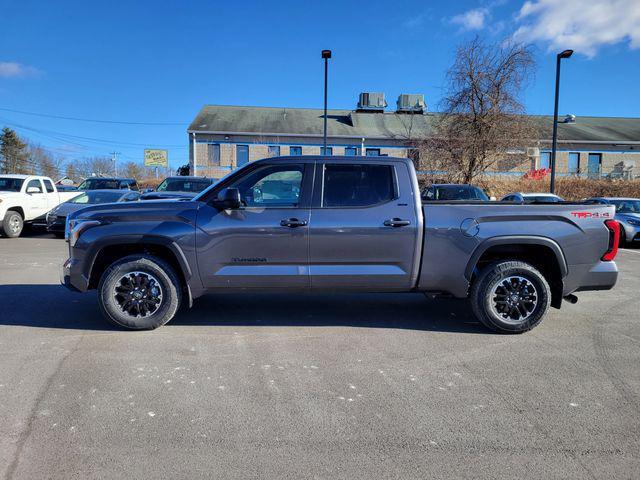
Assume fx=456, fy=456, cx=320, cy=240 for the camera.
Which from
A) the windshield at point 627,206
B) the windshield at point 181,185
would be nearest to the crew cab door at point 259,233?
the windshield at point 181,185

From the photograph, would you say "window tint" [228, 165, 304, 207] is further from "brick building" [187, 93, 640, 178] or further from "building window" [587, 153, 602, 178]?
"building window" [587, 153, 602, 178]

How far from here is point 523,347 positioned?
15.1 ft

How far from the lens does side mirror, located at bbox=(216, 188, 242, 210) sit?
4.58 metres

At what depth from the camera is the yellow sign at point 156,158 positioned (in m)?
63.8

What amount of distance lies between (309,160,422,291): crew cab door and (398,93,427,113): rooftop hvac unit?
1486 inches

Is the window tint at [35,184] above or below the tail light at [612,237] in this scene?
above

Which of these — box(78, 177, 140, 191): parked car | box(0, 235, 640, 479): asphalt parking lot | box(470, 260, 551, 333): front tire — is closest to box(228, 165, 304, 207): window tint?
box(0, 235, 640, 479): asphalt parking lot

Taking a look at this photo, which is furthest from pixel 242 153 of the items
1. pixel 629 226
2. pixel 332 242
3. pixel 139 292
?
pixel 332 242

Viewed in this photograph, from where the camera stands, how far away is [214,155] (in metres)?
36.8

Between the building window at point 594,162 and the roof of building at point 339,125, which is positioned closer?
the roof of building at point 339,125

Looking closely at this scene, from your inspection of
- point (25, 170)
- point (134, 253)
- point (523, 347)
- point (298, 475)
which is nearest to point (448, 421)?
point (298, 475)

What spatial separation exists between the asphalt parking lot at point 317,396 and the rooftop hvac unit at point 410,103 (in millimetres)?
37297

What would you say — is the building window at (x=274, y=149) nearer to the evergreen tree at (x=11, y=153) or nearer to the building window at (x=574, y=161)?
the building window at (x=574, y=161)

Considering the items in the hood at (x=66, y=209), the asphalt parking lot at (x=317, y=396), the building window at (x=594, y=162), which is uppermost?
the building window at (x=594, y=162)
